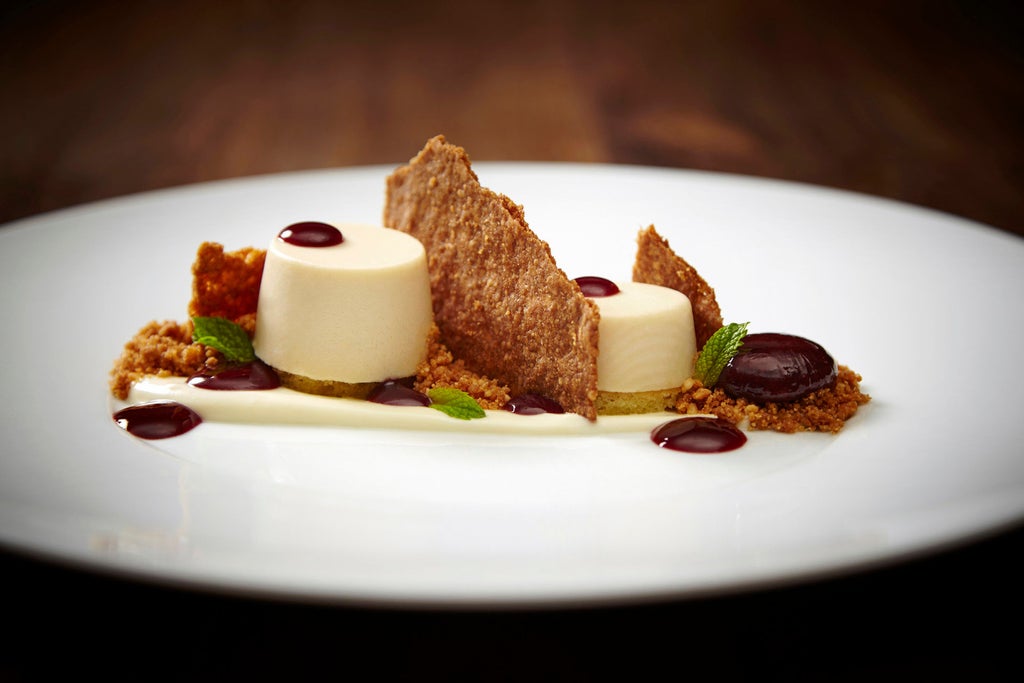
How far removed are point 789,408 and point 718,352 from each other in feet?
0.63

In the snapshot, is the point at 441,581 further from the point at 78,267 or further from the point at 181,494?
the point at 78,267

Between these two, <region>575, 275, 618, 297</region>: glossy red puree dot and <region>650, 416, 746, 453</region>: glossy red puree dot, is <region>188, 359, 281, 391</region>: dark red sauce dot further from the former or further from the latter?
<region>650, 416, 746, 453</region>: glossy red puree dot

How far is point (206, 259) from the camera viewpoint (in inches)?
100


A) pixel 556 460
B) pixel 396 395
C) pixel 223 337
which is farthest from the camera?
pixel 223 337

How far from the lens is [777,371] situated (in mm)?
2307

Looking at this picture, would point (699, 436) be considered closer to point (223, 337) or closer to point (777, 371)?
point (777, 371)

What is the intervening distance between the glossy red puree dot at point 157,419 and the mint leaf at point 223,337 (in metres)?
0.22

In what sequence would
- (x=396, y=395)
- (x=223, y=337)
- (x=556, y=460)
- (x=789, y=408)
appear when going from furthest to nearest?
(x=223, y=337) < (x=396, y=395) < (x=789, y=408) < (x=556, y=460)

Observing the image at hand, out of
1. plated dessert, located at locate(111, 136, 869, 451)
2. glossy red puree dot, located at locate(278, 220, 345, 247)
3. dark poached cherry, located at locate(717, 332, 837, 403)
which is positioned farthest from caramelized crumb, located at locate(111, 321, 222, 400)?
dark poached cherry, located at locate(717, 332, 837, 403)

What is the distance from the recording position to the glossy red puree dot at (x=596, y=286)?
2441 mm

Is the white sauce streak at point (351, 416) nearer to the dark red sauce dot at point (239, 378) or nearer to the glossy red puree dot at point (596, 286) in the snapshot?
the dark red sauce dot at point (239, 378)

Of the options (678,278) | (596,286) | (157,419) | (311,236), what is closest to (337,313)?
(311,236)

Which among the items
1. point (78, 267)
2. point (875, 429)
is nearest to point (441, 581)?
point (875, 429)

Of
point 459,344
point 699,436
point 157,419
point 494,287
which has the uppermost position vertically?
point 494,287
